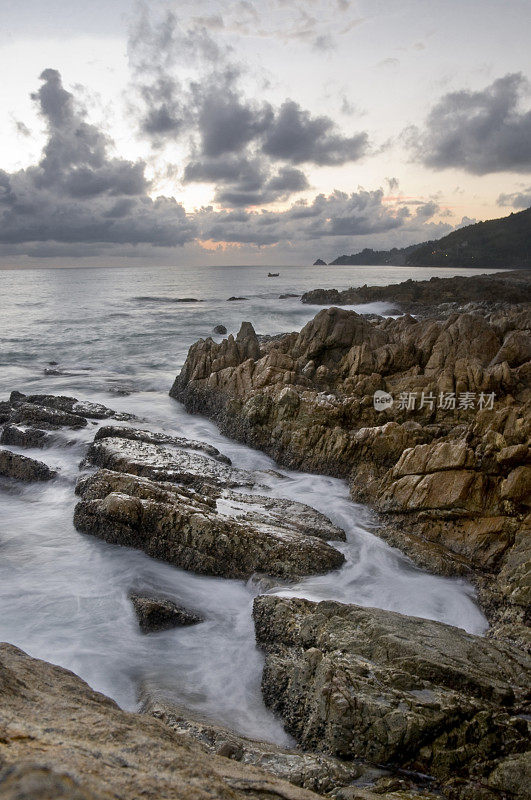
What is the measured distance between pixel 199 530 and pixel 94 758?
7158 millimetres

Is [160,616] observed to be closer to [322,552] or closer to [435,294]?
[322,552]

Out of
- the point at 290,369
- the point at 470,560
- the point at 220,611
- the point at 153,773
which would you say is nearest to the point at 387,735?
the point at 153,773

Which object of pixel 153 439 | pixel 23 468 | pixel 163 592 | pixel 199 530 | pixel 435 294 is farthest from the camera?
pixel 435 294

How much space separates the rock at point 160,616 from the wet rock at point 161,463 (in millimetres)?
3717

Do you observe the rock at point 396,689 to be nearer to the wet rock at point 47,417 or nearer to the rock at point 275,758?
the rock at point 275,758

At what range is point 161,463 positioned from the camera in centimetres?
1234

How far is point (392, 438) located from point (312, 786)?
952 centimetres

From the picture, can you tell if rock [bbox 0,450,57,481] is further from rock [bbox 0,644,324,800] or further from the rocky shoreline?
rock [bbox 0,644,324,800]

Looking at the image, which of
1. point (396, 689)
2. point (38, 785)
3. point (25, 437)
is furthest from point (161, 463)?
point (38, 785)

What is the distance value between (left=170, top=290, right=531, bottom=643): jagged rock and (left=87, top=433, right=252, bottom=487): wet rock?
8.38 ft

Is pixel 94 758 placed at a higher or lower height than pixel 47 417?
higher

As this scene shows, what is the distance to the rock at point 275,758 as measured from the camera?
4527 millimetres

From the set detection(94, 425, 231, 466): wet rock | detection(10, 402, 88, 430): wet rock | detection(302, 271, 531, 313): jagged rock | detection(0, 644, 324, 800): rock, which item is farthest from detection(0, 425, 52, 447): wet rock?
detection(302, 271, 531, 313): jagged rock

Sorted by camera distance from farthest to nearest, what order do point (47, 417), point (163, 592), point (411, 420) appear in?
point (47, 417) < point (411, 420) < point (163, 592)
